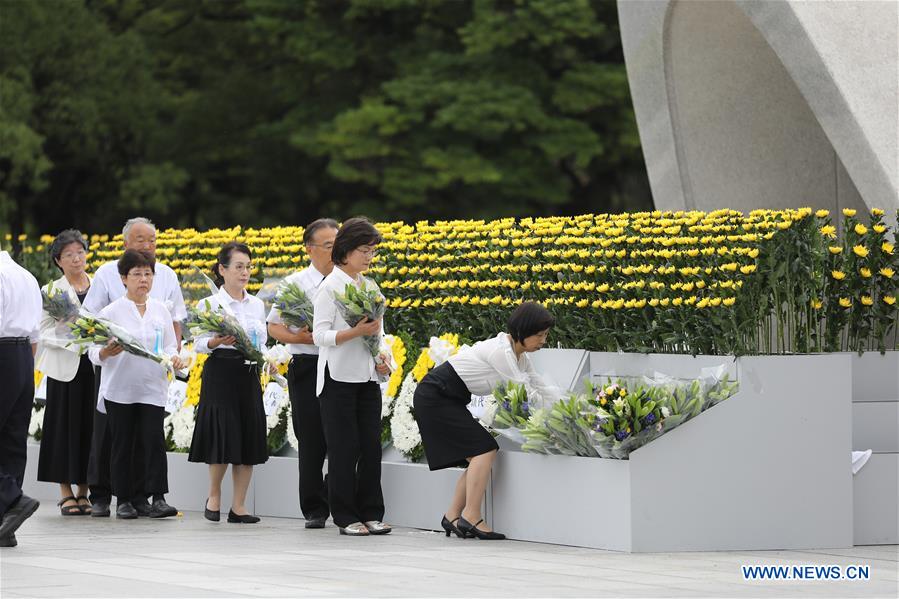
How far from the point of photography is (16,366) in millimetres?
8828

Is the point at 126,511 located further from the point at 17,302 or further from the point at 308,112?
the point at 308,112

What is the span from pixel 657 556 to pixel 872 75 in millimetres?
3759

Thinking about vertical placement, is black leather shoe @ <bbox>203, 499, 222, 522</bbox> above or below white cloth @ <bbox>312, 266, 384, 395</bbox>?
below

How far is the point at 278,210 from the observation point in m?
30.0

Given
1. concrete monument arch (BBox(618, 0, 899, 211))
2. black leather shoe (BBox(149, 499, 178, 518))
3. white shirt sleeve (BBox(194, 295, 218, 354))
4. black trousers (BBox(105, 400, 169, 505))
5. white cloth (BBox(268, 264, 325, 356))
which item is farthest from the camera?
concrete monument arch (BBox(618, 0, 899, 211))

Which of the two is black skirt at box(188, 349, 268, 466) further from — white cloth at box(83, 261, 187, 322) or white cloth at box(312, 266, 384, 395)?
white cloth at box(312, 266, 384, 395)

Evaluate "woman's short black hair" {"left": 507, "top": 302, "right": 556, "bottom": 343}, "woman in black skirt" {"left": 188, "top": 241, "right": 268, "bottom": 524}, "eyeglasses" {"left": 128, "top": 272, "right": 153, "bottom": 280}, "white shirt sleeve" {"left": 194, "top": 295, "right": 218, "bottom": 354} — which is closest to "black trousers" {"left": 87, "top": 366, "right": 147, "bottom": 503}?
"woman in black skirt" {"left": 188, "top": 241, "right": 268, "bottom": 524}

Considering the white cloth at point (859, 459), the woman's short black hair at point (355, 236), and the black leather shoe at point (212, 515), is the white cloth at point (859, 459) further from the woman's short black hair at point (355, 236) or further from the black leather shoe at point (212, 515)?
→ the black leather shoe at point (212, 515)

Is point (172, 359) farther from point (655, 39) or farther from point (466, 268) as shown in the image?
point (655, 39)

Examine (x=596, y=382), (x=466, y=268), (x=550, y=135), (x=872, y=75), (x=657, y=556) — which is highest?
(x=550, y=135)

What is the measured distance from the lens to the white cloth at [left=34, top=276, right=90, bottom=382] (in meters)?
10.5

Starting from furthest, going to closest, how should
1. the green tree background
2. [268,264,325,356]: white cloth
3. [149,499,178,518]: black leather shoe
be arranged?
the green tree background < [149,499,178,518]: black leather shoe < [268,264,325,356]: white cloth

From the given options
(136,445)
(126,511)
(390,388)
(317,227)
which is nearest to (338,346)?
(317,227)

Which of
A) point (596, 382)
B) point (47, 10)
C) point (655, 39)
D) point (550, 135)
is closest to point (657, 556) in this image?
point (596, 382)
